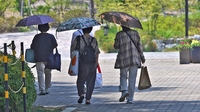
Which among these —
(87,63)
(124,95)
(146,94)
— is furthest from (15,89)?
(146,94)

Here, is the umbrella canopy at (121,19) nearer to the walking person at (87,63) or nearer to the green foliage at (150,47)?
the walking person at (87,63)

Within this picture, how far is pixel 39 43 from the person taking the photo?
1442cm

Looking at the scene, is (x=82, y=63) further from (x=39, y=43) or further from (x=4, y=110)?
(x=4, y=110)

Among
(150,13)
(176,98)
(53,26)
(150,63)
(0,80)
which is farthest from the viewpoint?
(53,26)

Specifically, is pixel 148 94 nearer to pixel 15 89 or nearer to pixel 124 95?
pixel 124 95

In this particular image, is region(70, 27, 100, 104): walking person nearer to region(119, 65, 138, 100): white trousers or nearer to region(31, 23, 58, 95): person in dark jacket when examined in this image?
region(119, 65, 138, 100): white trousers

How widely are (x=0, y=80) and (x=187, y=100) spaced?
4.98 m

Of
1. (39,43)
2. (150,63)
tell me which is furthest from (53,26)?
(39,43)

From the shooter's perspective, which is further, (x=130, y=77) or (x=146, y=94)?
(x=146, y=94)

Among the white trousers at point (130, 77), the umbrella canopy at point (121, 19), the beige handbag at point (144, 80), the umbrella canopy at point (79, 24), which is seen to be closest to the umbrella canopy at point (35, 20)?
the umbrella canopy at point (79, 24)

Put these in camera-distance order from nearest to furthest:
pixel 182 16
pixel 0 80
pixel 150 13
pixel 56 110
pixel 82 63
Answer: pixel 0 80, pixel 56 110, pixel 82 63, pixel 150 13, pixel 182 16

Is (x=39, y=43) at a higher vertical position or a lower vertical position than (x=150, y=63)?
higher

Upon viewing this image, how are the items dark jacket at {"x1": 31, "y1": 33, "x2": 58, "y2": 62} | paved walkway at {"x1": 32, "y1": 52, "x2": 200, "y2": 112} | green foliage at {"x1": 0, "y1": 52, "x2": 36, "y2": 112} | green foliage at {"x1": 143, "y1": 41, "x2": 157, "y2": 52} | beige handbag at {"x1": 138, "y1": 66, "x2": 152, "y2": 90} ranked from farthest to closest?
1. green foliage at {"x1": 143, "y1": 41, "x2": 157, "y2": 52}
2. dark jacket at {"x1": 31, "y1": 33, "x2": 58, "y2": 62}
3. beige handbag at {"x1": 138, "y1": 66, "x2": 152, "y2": 90}
4. paved walkway at {"x1": 32, "y1": 52, "x2": 200, "y2": 112}
5. green foliage at {"x1": 0, "y1": 52, "x2": 36, "y2": 112}

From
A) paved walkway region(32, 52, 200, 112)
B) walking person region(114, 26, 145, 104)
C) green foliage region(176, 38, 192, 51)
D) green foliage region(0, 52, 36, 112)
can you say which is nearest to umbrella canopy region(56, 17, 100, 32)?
walking person region(114, 26, 145, 104)
